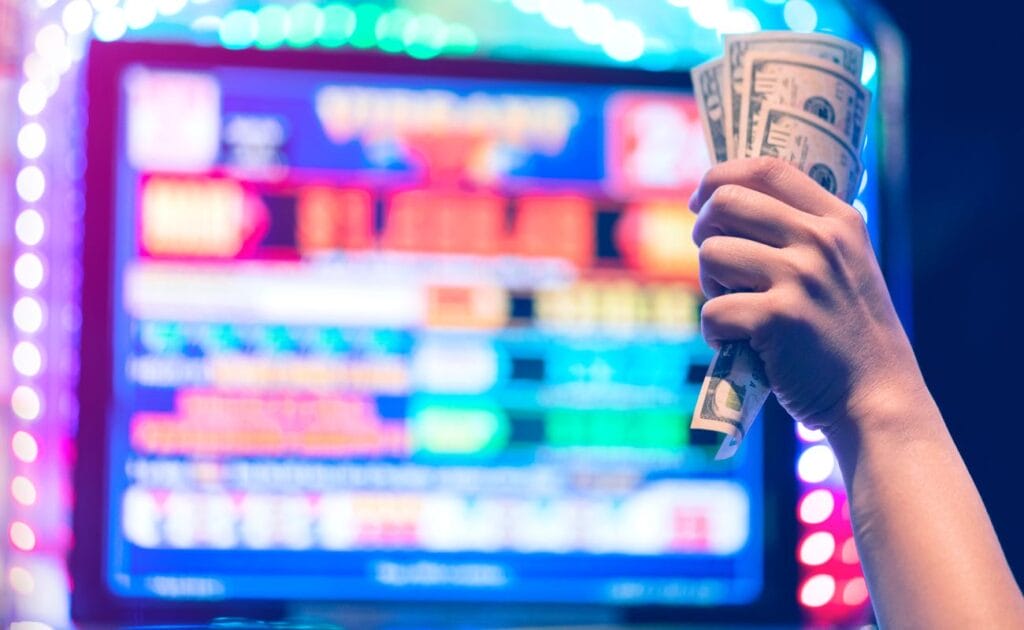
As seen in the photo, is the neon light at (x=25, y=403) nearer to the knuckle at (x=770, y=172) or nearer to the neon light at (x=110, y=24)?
the neon light at (x=110, y=24)

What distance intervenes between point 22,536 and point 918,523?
1.46 meters

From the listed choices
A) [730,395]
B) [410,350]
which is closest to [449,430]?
[410,350]

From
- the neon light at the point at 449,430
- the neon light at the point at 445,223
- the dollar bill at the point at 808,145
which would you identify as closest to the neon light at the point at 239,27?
the neon light at the point at 445,223

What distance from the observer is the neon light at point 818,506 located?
182cm

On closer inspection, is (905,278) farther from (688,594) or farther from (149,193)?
(149,193)

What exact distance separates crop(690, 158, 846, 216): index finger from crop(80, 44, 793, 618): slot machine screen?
94cm

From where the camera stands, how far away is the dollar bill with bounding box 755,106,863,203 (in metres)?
0.92

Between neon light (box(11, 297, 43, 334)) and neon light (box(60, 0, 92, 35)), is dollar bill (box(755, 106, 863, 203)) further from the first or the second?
neon light (box(60, 0, 92, 35))

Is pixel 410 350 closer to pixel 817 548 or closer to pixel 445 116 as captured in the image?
pixel 445 116

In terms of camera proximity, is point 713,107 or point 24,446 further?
point 24,446

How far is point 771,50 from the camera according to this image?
958 mm

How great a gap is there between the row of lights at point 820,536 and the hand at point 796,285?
3.17ft

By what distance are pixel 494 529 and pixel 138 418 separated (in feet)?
1.81

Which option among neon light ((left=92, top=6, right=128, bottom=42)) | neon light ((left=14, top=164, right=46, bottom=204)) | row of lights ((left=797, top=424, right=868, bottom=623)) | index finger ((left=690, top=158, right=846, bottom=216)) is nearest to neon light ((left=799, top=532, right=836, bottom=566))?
row of lights ((left=797, top=424, right=868, bottom=623))
